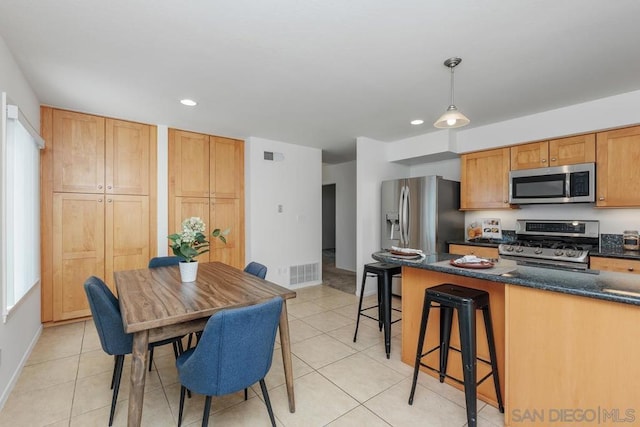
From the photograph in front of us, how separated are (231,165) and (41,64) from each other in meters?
2.31

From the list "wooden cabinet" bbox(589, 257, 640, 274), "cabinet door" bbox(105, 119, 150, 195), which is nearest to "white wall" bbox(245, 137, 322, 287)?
"cabinet door" bbox(105, 119, 150, 195)

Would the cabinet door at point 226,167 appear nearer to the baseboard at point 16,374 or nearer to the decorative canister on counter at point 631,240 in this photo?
the baseboard at point 16,374

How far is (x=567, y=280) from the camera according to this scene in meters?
1.51

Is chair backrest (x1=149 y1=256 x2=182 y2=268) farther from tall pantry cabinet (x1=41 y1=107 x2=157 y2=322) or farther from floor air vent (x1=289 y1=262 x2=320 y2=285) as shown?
floor air vent (x1=289 y1=262 x2=320 y2=285)

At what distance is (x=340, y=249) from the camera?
652cm

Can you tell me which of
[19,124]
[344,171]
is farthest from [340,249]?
[19,124]

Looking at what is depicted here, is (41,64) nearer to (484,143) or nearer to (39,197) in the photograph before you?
(39,197)

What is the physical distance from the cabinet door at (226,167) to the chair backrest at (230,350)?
3.08m

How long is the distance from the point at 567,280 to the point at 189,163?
408 cm

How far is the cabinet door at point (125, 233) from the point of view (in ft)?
11.3

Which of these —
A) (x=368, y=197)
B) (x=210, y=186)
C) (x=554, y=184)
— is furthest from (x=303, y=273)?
(x=554, y=184)

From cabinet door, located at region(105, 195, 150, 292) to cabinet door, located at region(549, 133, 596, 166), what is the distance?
15.9 feet

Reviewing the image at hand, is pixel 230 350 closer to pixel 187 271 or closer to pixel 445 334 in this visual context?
pixel 187 271

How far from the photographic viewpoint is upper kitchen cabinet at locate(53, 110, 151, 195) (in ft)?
10.4
